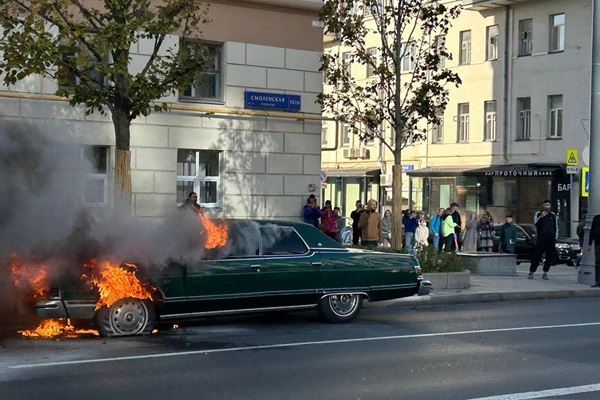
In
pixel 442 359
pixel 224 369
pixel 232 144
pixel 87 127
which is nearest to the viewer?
pixel 224 369

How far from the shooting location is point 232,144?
2283 cm

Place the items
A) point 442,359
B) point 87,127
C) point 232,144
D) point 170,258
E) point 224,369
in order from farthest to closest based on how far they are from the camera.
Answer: point 232,144 → point 87,127 → point 170,258 → point 442,359 → point 224,369

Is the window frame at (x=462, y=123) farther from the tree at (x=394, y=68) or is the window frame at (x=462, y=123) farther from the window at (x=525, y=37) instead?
the tree at (x=394, y=68)

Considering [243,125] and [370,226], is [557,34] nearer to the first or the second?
[370,226]

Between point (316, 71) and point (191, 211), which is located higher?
point (316, 71)

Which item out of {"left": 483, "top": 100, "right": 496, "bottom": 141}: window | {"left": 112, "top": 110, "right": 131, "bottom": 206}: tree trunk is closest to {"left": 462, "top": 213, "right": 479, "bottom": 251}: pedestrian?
{"left": 483, "top": 100, "right": 496, "bottom": 141}: window

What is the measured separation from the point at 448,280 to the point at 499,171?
79.4 feet

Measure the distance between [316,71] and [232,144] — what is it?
9.37 ft

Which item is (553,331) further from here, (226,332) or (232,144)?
(232,144)

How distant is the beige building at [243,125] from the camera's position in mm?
21547

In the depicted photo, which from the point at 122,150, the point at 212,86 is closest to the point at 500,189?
the point at 212,86

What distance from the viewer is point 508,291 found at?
750 inches

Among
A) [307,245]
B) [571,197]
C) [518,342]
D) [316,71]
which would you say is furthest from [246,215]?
[571,197]

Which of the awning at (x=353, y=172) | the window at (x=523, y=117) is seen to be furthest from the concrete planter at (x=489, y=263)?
the awning at (x=353, y=172)
